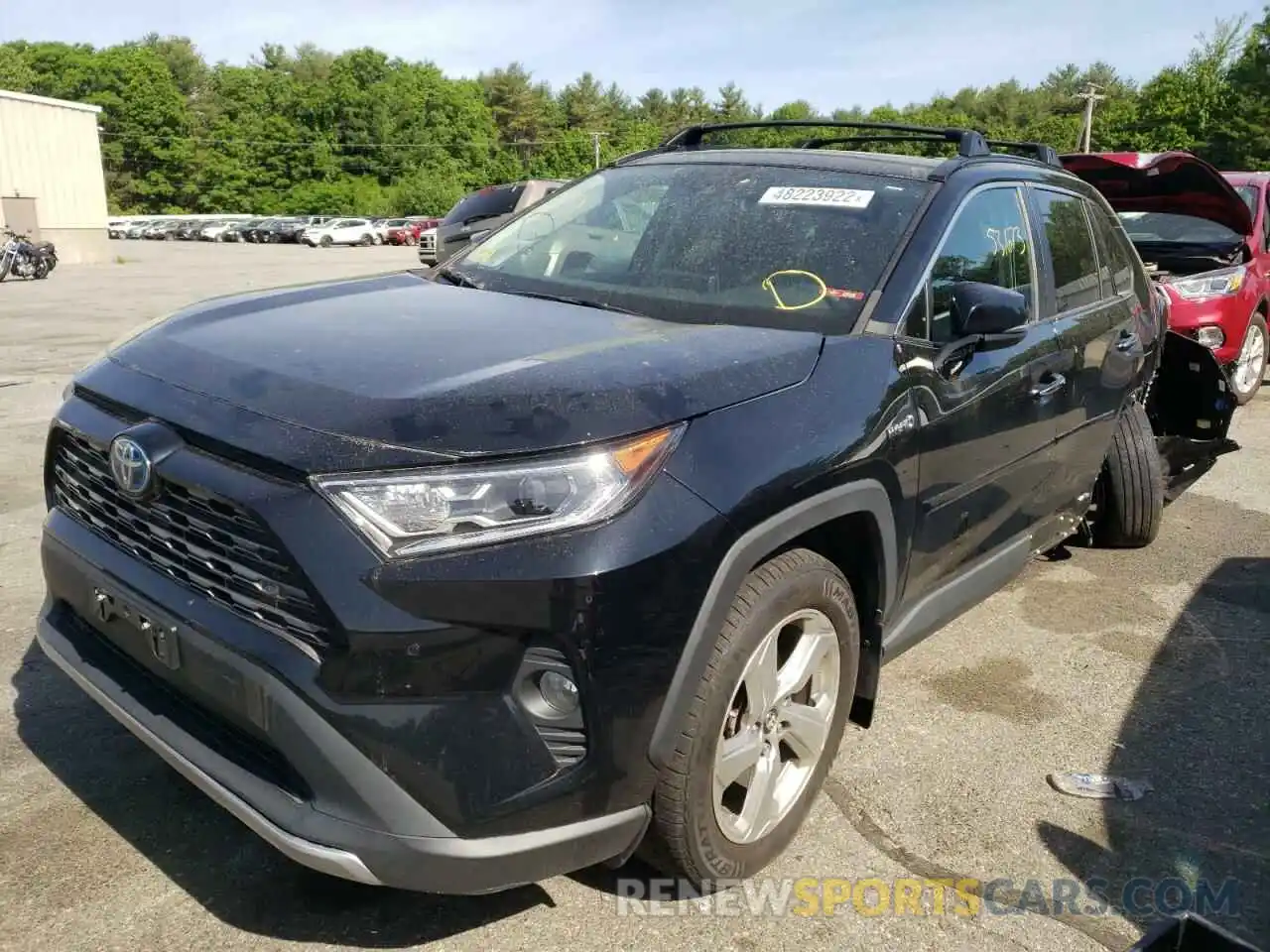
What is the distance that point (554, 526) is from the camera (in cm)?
195

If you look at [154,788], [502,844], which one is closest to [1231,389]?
[502,844]

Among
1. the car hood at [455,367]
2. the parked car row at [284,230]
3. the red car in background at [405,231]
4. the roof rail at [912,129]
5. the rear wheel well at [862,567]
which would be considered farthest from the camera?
the red car in background at [405,231]

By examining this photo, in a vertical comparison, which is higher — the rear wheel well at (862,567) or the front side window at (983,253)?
the front side window at (983,253)

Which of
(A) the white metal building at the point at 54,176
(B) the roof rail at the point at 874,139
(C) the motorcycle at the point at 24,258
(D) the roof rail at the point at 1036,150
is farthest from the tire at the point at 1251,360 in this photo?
(A) the white metal building at the point at 54,176

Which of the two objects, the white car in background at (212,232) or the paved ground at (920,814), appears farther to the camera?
the white car in background at (212,232)

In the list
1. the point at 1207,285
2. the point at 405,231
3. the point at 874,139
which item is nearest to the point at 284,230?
the point at 405,231

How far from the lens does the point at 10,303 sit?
682 inches

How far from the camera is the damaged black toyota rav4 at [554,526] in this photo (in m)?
1.92

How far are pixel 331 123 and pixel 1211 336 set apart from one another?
289ft

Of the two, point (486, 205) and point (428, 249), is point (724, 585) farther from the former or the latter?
point (428, 249)

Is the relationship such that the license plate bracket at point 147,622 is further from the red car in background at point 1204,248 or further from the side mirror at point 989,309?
the red car in background at point 1204,248

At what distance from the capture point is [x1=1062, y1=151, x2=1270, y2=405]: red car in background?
7777 mm

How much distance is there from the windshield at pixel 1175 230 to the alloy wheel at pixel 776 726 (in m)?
7.01

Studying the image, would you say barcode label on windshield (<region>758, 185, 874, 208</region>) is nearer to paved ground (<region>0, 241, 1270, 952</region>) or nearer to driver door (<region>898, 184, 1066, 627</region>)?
driver door (<region>898, 184, 1066, 627</region>)
